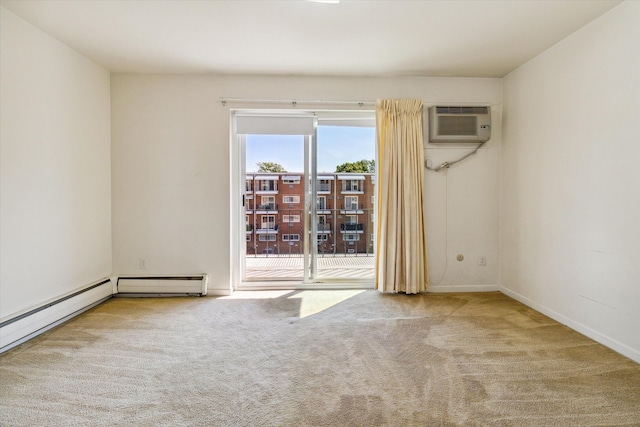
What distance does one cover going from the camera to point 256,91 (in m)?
3.36

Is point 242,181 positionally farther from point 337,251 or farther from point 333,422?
point 333,422

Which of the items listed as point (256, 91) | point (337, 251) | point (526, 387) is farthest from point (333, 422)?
point (256, 91)

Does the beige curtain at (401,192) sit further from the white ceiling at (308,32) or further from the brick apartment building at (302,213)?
Answer: the white ceiling at (308,32)

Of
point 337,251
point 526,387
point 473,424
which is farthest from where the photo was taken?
point 337,251

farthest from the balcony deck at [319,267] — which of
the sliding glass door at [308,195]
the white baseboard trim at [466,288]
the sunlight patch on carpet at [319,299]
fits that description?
the white baseboard trim at [466,288]

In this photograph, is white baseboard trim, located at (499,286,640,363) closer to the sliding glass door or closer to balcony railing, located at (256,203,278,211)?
the sliding glass door

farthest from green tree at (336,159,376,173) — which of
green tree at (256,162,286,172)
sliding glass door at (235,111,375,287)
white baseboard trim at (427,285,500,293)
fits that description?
white baseboard trim at (427,285,500,293)

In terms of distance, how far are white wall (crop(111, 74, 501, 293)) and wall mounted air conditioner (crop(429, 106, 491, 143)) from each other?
19 cm

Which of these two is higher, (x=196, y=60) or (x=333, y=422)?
(x=196, y=60)

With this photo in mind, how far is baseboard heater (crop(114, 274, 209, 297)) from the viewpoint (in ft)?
10.8

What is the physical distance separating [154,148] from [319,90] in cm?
194

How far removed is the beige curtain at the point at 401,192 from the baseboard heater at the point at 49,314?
2.93 m

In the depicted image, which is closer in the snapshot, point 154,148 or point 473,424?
point 473,424

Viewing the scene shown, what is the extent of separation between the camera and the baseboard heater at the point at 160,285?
329 centimetres
